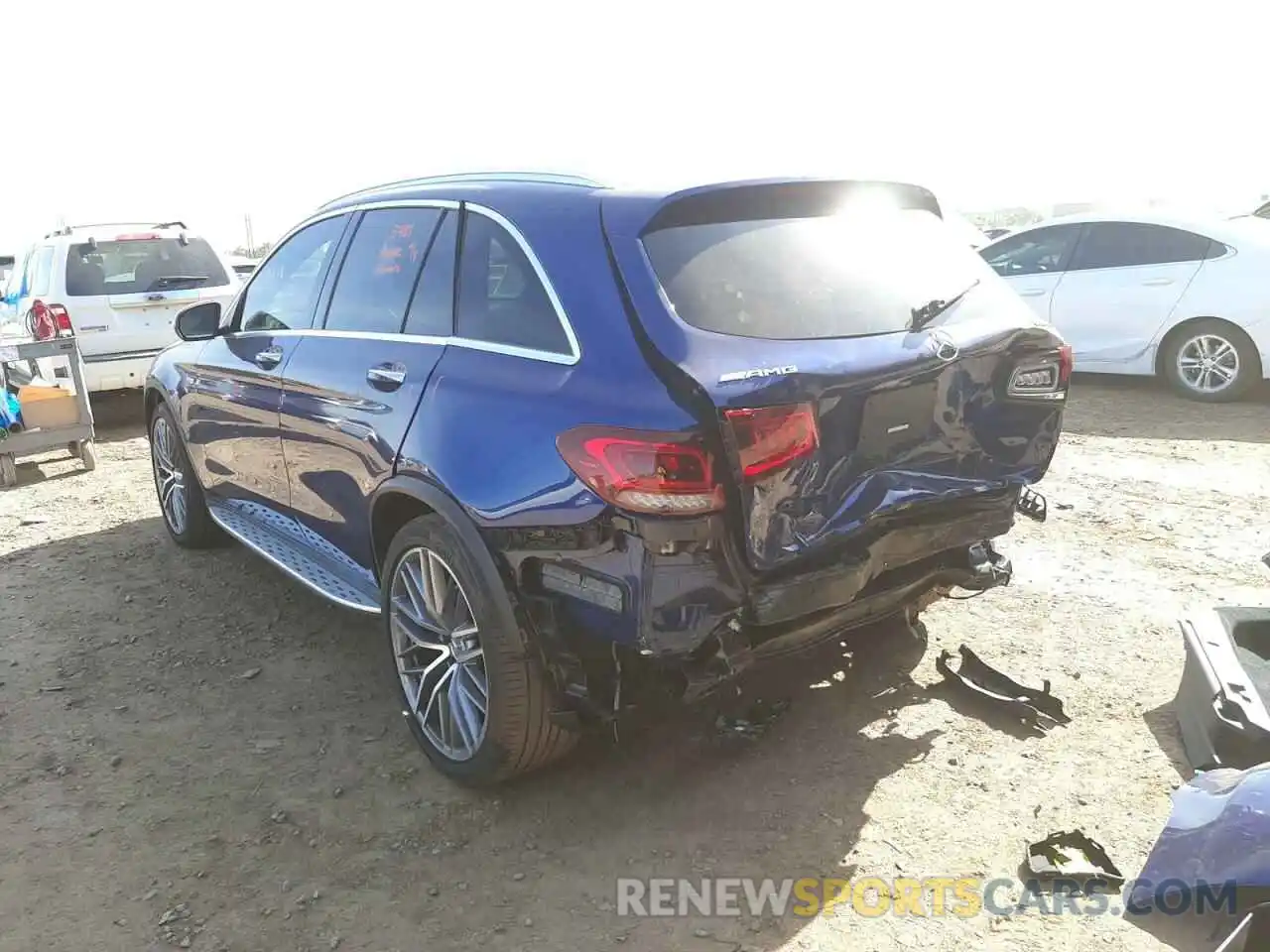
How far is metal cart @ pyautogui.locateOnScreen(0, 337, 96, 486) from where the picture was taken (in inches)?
279

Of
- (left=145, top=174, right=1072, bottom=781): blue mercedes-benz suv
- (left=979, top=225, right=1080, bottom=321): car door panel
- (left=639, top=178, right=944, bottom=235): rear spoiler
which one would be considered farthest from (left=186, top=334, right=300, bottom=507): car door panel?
(left=979, top=225, right=1080, bottom=321): car door panel

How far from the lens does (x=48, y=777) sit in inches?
132

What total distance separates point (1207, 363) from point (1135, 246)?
4.01ft

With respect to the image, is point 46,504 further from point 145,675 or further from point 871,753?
point 871,753

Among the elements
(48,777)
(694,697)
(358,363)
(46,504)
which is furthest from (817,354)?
(46,504)

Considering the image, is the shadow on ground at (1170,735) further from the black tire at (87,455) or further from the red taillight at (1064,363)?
the black tire at (87,455)

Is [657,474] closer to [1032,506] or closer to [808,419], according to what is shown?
Answer: [808,419]

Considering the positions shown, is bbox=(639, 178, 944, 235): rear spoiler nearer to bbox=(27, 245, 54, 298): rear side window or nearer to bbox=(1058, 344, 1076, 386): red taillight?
bbox=(1058, 344, 1076, 386): red taillight

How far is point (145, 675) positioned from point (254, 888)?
5.29 feet

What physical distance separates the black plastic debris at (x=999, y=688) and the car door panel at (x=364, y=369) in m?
2.14

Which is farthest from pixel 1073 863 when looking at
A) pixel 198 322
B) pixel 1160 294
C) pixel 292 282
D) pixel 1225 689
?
pixel 1160 294

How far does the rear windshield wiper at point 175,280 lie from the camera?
28.9 feet

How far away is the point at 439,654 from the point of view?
3.20 meters

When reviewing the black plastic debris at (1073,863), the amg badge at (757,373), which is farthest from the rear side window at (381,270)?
the black plastic debris at (1073,863)
